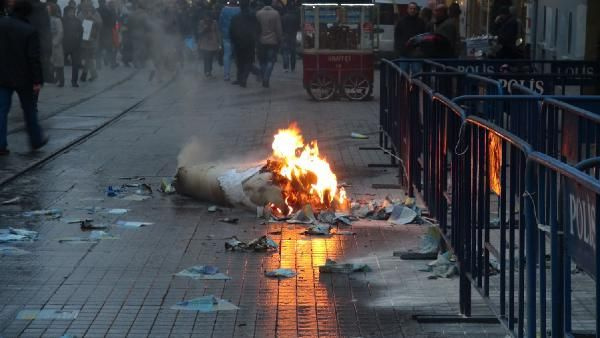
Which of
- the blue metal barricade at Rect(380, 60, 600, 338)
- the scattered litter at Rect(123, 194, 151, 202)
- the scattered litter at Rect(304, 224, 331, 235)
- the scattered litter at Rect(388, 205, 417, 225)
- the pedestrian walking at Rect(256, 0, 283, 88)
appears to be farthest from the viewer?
the pedestrian walking at Rect(256, 0, 283, 88)

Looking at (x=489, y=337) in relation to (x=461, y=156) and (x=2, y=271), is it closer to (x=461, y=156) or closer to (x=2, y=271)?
(x=461, y=156)

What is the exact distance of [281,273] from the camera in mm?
8055

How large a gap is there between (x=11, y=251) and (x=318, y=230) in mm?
2370

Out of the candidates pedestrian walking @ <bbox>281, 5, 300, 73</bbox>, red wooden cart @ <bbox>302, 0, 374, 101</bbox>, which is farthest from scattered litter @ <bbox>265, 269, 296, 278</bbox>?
pedestrian walking @ <bbox>281, 5, 300, 73</bbox>

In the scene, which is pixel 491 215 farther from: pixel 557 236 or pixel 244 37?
pixel 244 37

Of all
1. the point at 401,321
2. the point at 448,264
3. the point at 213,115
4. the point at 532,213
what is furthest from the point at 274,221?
the point at 213,115

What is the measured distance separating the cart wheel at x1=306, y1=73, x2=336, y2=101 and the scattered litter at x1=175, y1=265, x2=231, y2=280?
15024 millimetres

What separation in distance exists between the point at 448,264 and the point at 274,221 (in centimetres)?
235

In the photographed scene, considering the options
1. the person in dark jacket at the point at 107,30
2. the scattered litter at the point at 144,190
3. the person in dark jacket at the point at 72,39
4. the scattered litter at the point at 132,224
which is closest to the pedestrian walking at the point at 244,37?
the person in dark jacket at the point at 72,39

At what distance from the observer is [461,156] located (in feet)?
21.3

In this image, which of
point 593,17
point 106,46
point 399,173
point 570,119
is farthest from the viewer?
point 106,46

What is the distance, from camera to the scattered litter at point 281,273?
8.02 metres

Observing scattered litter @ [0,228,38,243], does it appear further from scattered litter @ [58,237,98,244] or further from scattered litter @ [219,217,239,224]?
scattered litter @ [219,217,239,224]

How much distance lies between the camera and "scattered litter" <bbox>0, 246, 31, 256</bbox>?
8773 mm
